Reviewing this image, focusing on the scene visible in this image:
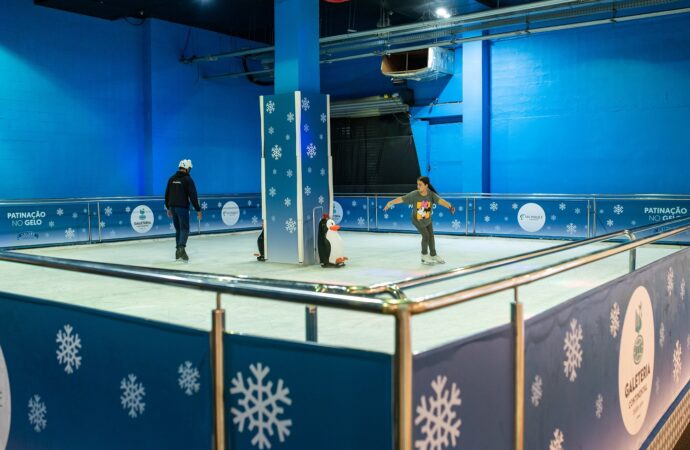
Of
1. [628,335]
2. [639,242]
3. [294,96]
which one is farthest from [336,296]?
[294,96]

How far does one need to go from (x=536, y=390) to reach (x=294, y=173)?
29.3 feet

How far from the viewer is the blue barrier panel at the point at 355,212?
57.0 feet

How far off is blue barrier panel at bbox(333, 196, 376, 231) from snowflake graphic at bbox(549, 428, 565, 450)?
1470cm

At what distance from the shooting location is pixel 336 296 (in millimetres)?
1888

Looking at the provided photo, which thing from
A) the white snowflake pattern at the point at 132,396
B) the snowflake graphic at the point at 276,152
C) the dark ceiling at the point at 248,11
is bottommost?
the white snowflake pattern at the point at 132,396

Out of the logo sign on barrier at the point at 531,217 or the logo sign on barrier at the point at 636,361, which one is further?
the logo sign on barrier at the point at 531,217

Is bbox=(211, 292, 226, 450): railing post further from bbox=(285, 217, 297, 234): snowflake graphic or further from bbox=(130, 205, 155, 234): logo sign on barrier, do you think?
bbox=(130, 205, 155, 234): logo sign on barrier

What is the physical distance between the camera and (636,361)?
3.60 metres

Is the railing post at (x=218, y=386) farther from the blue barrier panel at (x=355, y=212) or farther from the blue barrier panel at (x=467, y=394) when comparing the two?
the blue barrier panel at (x=355, y=212)

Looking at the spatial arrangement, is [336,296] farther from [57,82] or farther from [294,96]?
[57,82]

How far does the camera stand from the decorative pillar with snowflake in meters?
11.0

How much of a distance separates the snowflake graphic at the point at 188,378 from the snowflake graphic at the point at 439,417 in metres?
0.78

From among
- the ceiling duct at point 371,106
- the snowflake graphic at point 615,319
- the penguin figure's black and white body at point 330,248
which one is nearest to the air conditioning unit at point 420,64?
the ceiling duct at point 371,106

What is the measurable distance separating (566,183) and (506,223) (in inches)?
103
